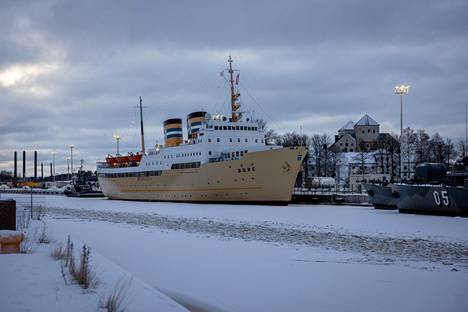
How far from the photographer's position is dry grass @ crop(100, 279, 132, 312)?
21.1 feet

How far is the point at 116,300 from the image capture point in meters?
6.64

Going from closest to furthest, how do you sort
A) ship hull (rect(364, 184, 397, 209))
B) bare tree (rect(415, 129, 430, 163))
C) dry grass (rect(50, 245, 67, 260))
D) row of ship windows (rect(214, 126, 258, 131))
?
dry grass (rect(50, 245, 67, 260)) → ship hull (rect(364, 184, 397, 209)) → row of ship windows (rect(214, 126, 258, 131)) → bare tree (rect(415, 129, 430, 163))

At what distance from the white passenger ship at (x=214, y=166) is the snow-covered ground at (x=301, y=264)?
637 inches

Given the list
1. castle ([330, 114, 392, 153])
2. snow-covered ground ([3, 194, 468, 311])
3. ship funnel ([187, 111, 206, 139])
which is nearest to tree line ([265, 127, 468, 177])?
ship funnel ([187, 111, 206, 139])

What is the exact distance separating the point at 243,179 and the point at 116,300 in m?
31.3

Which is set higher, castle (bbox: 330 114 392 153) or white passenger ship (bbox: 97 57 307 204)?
castle (bbox: 330 114 392 153)

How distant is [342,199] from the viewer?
131 ft

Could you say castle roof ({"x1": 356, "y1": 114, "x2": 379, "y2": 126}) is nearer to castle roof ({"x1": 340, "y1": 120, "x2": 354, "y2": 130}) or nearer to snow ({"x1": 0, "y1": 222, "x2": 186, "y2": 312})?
castle roof ({"x1": 340, "y1": 120, "x2": 354, "y2": 130})

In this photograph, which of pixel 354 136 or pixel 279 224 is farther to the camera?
pixel 354 136

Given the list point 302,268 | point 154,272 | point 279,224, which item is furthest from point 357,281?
point 279,224

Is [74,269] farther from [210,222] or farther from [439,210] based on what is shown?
[439,210]

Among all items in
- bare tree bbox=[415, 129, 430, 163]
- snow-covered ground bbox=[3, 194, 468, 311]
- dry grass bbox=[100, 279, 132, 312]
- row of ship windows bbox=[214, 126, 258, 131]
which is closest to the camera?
dry grass bbox=[100, 279, 132, 312]

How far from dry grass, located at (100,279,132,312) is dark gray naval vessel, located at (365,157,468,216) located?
2127 centimetres

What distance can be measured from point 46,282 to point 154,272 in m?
3.31
